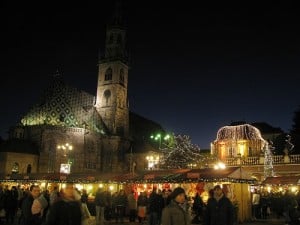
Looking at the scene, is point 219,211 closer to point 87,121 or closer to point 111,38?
point 87,121

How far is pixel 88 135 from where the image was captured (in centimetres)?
6075

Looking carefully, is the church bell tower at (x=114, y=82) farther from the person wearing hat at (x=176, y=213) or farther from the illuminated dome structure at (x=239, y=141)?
the person wearing hat at (x=176, y=213)

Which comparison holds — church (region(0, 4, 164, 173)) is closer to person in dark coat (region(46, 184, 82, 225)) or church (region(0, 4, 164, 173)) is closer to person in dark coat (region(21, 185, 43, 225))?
person in dark coat (region(21, 185, 43, 225))

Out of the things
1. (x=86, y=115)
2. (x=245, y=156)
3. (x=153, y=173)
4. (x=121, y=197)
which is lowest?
(x=121, y=197)

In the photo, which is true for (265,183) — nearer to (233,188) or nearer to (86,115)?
(233,188)

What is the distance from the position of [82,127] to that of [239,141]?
91.1 ft

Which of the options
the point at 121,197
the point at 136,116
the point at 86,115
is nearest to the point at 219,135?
the point at 121,197

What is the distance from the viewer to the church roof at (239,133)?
4084cm

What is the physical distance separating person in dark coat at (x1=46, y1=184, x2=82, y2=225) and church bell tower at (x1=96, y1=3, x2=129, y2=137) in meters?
58.7

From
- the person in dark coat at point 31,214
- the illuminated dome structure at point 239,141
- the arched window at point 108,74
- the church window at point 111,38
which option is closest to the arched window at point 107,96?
the arched window at point 108,74

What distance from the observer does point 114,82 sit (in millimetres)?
67250

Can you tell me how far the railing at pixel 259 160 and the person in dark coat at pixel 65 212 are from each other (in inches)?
1282

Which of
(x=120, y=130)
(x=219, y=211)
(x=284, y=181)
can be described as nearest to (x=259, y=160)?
(x=284, y=181)

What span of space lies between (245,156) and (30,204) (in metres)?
32.0
